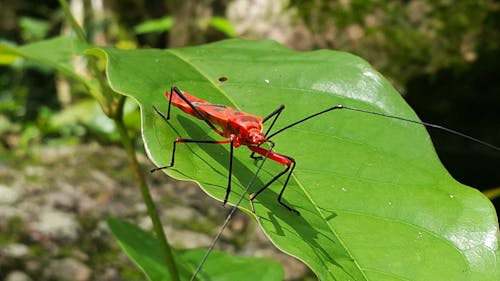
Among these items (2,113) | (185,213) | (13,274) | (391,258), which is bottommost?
(2,113)

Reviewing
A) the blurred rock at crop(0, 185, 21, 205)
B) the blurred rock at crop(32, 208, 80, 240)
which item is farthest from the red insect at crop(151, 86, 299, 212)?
the blurred rock at crop(0, 185, 21, 205)

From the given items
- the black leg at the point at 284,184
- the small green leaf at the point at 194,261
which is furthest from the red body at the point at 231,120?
the small green leaf at the point at 194,261

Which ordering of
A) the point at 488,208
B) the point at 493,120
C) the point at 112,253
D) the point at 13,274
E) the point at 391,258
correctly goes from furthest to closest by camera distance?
the point at 493,120
the point at 112,253
the point at 13,274
the point at 488,208
the point at 391,258

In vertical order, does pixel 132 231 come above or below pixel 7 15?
above

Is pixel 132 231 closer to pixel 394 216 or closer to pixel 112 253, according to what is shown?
pixel 394 216

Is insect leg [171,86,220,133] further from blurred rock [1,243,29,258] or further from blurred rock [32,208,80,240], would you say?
blurred rock [32,208,80,240]

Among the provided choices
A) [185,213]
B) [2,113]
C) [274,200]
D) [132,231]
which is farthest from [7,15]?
[274,200]

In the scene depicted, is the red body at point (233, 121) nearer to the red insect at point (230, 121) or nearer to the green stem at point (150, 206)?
the red insect at point (230, 121)

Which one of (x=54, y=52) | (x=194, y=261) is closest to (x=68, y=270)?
(x=194, y=261)
